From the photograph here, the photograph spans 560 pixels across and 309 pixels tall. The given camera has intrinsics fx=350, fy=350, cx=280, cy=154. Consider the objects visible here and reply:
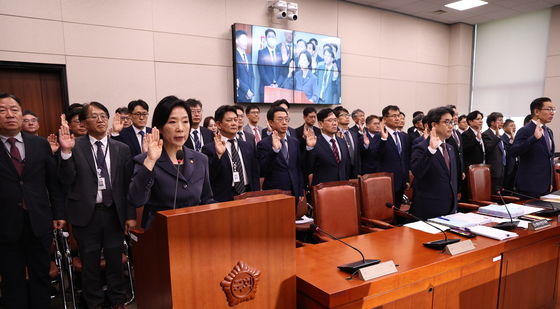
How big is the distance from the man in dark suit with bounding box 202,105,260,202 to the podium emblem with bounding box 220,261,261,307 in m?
1.73

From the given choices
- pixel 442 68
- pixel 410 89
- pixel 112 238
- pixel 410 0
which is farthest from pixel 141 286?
pixel 442 68

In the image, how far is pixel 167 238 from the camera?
40.6 inches

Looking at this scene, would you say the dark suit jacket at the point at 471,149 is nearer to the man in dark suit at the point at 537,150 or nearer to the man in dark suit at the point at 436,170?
the man in dark suit at the point at 537,150

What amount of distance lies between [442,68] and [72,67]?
7.74m

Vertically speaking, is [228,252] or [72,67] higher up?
[72,67]

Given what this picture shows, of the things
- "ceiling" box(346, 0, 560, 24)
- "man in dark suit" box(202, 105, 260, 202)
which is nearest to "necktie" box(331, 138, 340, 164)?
"man in dark suit" box(202, 105, 260, 202)

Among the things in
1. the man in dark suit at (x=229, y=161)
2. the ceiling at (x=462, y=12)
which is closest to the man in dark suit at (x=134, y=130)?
the man in dark suit at (x=229, y=161)

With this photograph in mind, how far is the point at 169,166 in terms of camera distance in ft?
5.85

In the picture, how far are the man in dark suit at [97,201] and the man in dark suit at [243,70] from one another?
313 cm

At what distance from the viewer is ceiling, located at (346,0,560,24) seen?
6.85 m

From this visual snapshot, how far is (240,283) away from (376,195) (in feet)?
6.38

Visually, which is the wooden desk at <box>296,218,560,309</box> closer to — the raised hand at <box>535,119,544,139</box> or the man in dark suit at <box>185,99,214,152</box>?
the raised hand at <box>535,119,544,139</box>

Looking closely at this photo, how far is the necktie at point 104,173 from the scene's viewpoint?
95.5 inches

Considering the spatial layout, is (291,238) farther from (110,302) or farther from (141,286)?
(110,302)
